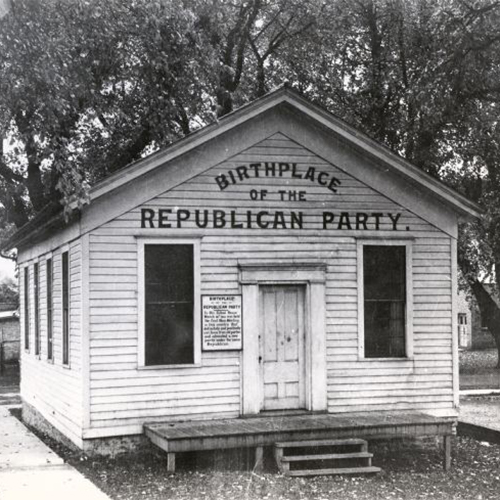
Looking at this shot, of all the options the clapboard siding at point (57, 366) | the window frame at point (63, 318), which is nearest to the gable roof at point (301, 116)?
the window frame at point (63, 318)

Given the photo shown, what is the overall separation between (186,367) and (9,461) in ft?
9.45

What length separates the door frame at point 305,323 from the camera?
12.7 metres

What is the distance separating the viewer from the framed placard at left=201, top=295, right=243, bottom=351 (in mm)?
12594

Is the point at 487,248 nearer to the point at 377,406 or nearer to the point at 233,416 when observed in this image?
the point at 377,406

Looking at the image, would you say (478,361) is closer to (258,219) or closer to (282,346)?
(282,346)

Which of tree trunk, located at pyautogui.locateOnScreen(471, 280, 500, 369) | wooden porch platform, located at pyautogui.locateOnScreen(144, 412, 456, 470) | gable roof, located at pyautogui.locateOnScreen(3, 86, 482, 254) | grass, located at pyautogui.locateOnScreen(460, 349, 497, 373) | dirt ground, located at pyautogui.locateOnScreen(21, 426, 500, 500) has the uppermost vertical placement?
gable roof, located at pyautogui.locateOnScreen(3, 86, 482, 254)

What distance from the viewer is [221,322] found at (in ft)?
41.5

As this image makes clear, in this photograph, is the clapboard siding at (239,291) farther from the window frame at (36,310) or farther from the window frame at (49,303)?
the window frame at (36,310)

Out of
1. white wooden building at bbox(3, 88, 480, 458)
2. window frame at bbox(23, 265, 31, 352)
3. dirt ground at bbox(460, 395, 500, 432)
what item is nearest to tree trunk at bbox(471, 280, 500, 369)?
dirt ground at bbox(460, 395, 500, 432)

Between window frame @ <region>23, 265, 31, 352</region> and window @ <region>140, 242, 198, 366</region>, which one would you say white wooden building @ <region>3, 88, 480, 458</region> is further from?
window frame @ <region>23, 265, 31, 352</region>

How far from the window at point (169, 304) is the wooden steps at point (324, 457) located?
2.05 meters

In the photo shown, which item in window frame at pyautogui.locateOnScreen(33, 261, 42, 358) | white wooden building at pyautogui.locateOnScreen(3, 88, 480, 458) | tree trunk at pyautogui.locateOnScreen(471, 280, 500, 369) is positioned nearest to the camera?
white wooden building at pyautogui.locateOnScreen(3, 88, 480, 458)

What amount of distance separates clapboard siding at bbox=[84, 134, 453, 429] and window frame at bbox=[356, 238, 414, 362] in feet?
0.26

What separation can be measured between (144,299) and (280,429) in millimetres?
2766
